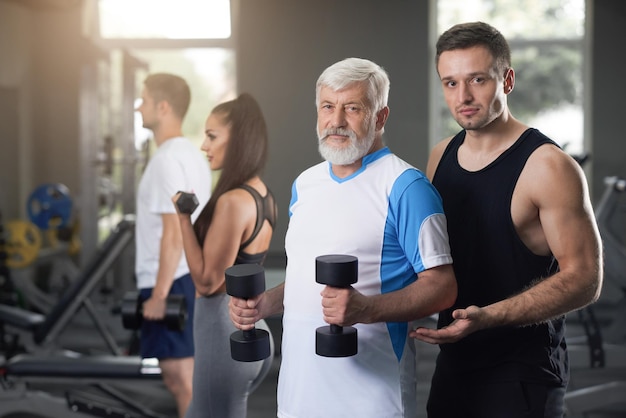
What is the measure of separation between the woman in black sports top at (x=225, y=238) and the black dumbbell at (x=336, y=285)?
0.64 m

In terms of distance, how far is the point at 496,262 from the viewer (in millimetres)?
1331

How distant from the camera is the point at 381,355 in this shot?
4.19ft

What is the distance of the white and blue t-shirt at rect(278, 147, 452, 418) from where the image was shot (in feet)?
3.99

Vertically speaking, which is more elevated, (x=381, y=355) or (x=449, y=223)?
(x=449, y=223)

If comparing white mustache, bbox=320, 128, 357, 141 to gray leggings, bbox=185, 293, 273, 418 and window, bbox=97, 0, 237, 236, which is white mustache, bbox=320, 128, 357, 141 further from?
window, bbox=97, 0, 237, 236

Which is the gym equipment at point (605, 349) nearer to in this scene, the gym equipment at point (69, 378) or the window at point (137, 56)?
the gym equipment at point (69, 378)

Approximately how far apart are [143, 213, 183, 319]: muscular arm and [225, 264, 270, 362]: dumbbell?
2.83 ft

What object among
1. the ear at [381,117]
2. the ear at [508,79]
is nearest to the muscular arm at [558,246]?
the ear at [508,79]

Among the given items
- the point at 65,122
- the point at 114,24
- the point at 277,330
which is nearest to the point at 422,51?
the point at 277,330

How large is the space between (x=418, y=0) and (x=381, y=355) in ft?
6.76

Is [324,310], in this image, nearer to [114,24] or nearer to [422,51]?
[422,51]

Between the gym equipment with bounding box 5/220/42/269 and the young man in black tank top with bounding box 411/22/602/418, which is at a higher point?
the young man in black tank top with bounding box 411/22/602/418

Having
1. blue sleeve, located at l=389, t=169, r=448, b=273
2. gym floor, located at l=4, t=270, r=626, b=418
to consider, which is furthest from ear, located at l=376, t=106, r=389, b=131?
gym floor, located at l=4, t=270, r=626, b=418

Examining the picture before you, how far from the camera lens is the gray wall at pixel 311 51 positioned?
103 inches
